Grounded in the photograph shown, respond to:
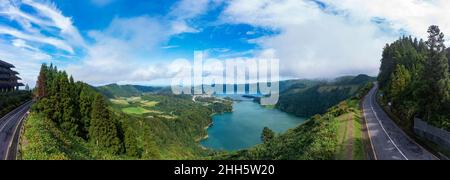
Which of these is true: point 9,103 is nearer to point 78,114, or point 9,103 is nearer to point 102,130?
point 78,114

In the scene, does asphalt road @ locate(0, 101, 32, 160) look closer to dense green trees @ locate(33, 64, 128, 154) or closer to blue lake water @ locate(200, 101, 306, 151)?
dense green trees @ locate(33, 64, 128, 154)

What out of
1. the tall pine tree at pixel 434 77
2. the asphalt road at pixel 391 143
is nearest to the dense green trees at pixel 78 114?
the asphalt road at pixel 391 143

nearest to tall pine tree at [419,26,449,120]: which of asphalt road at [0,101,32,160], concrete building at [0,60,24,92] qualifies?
asphalt road at [0,101,32,160]

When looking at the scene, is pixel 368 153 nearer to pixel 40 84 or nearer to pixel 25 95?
pixel 40 84

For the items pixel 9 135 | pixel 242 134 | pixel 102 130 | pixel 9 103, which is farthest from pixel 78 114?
pixel 242 134
